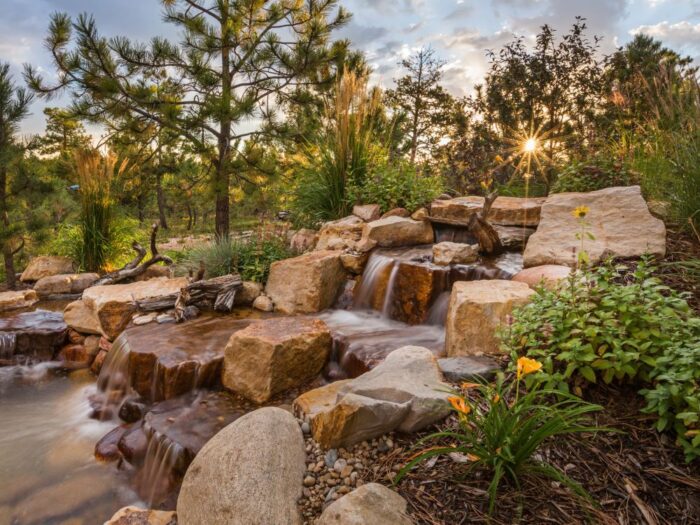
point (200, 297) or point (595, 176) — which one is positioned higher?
point (595, 176)

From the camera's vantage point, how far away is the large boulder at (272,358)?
108 inches

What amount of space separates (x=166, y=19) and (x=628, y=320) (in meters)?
8.35

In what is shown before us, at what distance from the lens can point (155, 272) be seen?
21.8 feet

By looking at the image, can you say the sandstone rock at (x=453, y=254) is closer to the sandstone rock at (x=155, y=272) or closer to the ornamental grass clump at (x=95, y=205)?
the sandstone rock at (x=155, y=272)

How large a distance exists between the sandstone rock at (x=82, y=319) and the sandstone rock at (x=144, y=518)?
116 inches

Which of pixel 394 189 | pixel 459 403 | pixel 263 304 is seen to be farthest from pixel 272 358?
pixel 394 189

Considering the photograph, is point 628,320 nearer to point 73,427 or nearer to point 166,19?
point 73,427

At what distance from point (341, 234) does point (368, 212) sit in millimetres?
566

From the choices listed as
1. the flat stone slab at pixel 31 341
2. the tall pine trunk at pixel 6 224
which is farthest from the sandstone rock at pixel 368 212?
the tall pine trunk at pixel 6 224

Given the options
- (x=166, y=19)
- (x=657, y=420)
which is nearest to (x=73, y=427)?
(x=657, y=420)

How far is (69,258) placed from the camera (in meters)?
7.02

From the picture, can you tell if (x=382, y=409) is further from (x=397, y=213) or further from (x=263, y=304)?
(x=397, y=213)

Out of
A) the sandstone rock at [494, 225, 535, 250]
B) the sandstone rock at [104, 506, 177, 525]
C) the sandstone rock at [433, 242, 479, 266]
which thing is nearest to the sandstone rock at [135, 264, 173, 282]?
the sandstone rock at [433, 242, 479, 266]

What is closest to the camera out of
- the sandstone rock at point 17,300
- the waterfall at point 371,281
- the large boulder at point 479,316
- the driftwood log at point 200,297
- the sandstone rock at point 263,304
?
the large boulder at point 479,316
